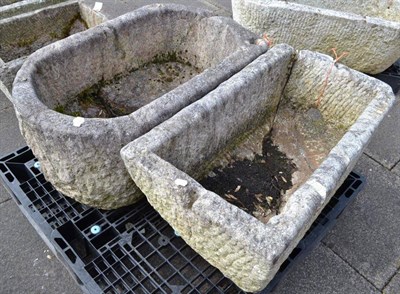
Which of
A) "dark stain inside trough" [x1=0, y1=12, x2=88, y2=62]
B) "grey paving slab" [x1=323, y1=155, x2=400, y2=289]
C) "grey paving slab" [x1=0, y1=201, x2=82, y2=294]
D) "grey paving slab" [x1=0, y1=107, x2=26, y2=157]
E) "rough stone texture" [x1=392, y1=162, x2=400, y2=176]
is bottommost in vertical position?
"grey paving slab" [x1=0, y1=201, x2=82, y2=294]

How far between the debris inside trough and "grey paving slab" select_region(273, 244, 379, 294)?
437 millimetres

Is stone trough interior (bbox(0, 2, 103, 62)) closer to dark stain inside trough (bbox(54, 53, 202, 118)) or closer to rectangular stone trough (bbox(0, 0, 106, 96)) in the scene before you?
rectangular stone trough (bbox(0, 0, 106, 96))

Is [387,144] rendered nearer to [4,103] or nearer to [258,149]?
[258,149]

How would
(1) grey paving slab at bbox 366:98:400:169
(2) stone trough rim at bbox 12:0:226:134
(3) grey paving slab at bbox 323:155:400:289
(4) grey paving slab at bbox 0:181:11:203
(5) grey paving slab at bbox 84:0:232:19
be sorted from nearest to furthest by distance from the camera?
1. (2) stone trough rim at bbox 12:0:226:134
2. (3) grey paving slab at bbox 323:155:400:289
3. (4) grey paving slab at bbox 0:181:11:203
4. (1) grey paving slab at bbox 366:98:400:169
5. (5) grey paving slab at bbox 84:0:232:19

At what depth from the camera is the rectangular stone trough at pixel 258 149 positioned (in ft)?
5.76

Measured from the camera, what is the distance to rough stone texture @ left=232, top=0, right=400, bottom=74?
136 inches

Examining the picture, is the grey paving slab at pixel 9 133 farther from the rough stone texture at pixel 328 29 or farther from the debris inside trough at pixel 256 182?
the rough stone texture at pixel 328 29

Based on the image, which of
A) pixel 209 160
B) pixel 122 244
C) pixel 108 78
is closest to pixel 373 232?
pixel 209 160

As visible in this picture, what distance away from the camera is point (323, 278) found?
2512 millimetres

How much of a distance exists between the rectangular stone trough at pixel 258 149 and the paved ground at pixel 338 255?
0.50 metres

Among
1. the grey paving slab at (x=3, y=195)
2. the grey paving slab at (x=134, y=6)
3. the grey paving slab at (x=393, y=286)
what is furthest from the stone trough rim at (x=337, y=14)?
the grey paving slab at (x=3, y=195)

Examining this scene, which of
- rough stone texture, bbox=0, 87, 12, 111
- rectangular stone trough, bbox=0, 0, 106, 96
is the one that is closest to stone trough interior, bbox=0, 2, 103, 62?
rectangular stone trough, bbox=0, 0, 106, 96

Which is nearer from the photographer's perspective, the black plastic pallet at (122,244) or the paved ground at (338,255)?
the black plastic pallet at (122,244)

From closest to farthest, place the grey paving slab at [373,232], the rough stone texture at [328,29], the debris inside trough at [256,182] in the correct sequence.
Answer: the debris inside trough at [256,182] < the grey paving slab at [373,232] < the rough stone texture at [328,29]
